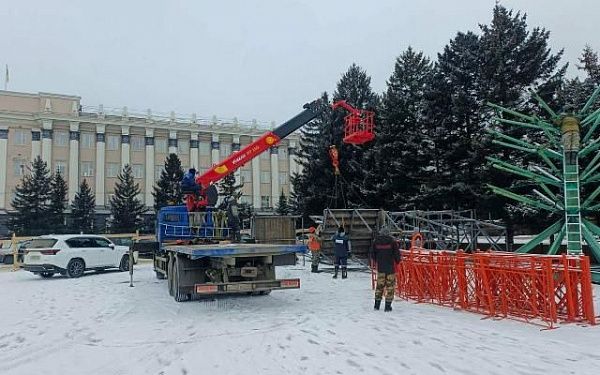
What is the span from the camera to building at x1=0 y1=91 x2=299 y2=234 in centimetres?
6203

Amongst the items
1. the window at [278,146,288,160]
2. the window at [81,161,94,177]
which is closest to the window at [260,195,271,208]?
the window at [278,146,288,160]

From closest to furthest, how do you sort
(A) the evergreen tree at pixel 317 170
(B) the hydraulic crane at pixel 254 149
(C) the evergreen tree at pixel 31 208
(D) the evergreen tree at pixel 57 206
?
(B) the hydraulic crane at pixel 254 149
(A) the evergreen tree at pixel 317 170
(C) the evergreen tree at pixel 31 208
(D) the evergreen tree at pixel 57 206

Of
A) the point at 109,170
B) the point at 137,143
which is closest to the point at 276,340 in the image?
the point at 109,170

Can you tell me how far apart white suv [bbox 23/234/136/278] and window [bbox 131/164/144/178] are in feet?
158

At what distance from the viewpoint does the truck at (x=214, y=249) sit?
36.0 feet

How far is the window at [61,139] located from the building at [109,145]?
0.11 m

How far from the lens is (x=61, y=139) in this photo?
211 ft

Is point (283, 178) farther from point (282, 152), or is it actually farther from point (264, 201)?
point (264, 201)

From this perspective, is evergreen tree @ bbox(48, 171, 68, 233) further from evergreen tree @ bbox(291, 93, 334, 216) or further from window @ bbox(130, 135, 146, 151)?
evergreen tree @ bbox(291, 93, 334, 216)

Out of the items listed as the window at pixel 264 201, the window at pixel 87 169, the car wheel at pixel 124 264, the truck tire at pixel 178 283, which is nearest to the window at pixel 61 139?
the window at pixel 87 169

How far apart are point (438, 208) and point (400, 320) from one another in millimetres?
17523

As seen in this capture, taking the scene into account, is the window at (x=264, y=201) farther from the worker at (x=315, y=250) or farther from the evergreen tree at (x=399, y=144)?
the worker at (x=315, y=250)

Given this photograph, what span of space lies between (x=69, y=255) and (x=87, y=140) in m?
50.4

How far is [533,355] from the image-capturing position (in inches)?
271
